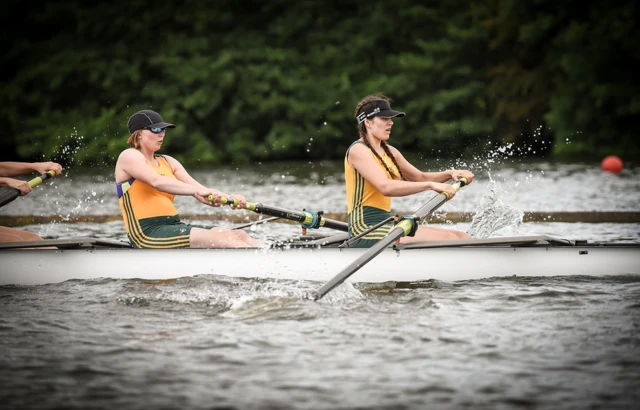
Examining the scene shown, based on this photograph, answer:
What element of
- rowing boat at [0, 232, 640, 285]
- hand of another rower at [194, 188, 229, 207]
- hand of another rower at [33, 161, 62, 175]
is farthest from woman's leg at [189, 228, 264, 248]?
hand of another rower at [33, 161, 62, 175]

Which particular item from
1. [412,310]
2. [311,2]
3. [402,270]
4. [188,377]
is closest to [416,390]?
[188,377]

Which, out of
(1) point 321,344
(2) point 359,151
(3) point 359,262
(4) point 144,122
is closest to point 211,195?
(4) point 144,122

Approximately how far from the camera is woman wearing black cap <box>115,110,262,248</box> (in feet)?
26.1

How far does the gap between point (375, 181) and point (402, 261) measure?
2.38 ft

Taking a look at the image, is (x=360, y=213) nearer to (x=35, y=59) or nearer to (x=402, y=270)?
(x=402, y=270)

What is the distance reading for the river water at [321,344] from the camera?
17.3ft

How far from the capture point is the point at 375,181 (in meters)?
7.84

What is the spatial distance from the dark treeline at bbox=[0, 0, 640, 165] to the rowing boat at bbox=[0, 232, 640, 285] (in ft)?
74.3

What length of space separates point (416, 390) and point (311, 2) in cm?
3167

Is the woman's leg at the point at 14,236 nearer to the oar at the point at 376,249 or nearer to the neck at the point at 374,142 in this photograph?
the oar at the point at 376,249

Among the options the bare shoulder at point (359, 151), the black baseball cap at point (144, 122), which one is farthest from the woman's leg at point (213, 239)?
the bare shoulder at point (359, 151)

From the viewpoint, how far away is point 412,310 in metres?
7.22

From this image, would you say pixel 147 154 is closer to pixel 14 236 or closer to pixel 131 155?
pixel 131 155

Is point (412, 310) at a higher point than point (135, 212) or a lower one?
lower
